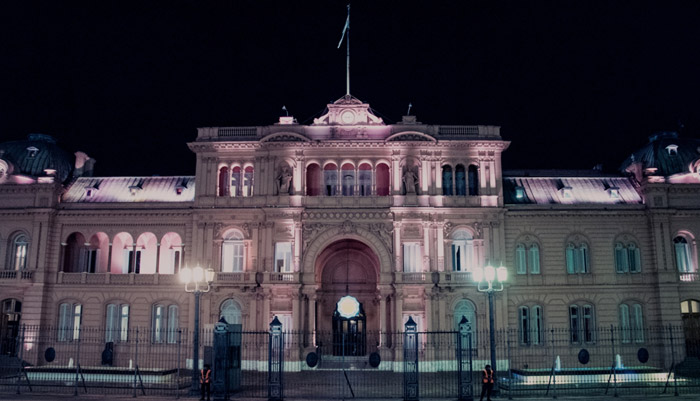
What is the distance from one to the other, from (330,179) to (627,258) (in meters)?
24.1

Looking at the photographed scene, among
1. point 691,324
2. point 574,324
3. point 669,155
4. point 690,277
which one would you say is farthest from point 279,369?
point 669,155

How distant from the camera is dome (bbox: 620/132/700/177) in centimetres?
4747

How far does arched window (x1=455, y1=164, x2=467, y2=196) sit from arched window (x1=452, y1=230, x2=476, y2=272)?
10.4ft

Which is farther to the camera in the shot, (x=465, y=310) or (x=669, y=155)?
(x=669, y=155)

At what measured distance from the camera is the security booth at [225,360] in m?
28.0

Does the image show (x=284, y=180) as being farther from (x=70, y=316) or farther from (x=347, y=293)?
(x=70, y=316)

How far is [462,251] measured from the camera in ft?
148

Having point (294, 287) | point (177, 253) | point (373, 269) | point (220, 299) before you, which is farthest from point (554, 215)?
point (177, 253)

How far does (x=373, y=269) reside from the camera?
48688 millimetres

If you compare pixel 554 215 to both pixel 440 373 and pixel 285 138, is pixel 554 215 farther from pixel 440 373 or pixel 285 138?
pixel 285 138

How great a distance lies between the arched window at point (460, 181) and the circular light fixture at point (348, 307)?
11.9 m

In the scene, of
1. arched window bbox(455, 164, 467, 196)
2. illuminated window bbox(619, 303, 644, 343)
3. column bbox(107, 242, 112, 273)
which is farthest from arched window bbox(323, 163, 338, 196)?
illuminated window bbox(619, 303, 644, 343)

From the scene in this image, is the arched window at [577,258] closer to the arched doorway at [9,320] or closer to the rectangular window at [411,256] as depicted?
the rectangular window at [411,256]

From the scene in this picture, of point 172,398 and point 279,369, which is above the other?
point 279,369
